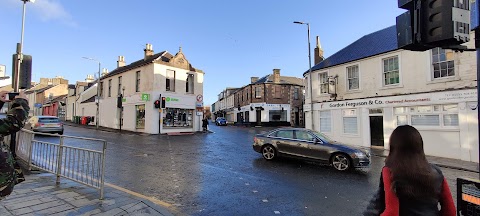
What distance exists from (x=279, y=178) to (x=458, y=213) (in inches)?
223

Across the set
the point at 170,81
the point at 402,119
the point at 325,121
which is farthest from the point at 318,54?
the point at 170,81

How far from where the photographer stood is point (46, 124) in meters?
18.0

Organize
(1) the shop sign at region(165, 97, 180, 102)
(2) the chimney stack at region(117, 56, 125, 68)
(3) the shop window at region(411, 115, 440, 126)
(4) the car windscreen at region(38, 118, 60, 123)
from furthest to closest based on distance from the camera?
(2) the chimney stack at region(117, 56, 125, 68)
(1) the shop sign at region(165, 97, 180, 102)
(4) the car windscreen at region(38, 118, 60, 123)
(3) the shop window at region(411, 115, 440, 126)

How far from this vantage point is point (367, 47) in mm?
17906

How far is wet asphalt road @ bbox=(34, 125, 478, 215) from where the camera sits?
209 inches

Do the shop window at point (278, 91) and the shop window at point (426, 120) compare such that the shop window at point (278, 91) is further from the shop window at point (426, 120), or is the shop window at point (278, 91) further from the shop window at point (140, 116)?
the shop window at point (426, 120)

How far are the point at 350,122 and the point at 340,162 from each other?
9.03m

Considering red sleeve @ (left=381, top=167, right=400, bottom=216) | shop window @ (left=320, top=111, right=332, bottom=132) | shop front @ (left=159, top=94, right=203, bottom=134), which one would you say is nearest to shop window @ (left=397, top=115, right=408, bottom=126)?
shop window @ (left=320, top=111, right=332, bottom=132)

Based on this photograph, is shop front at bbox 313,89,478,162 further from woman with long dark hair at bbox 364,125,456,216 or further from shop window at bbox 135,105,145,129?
shop window at bbox 135,105,145,129

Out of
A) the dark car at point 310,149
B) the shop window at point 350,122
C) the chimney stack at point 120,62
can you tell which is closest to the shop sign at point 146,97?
the chimney stack at point 120,62

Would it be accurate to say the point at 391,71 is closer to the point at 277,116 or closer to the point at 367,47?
the point at 367,47

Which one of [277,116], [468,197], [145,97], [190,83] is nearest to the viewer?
[468,197]

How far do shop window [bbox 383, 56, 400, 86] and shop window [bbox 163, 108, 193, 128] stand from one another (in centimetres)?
1888

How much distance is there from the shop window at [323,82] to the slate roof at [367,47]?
21.8 inches
